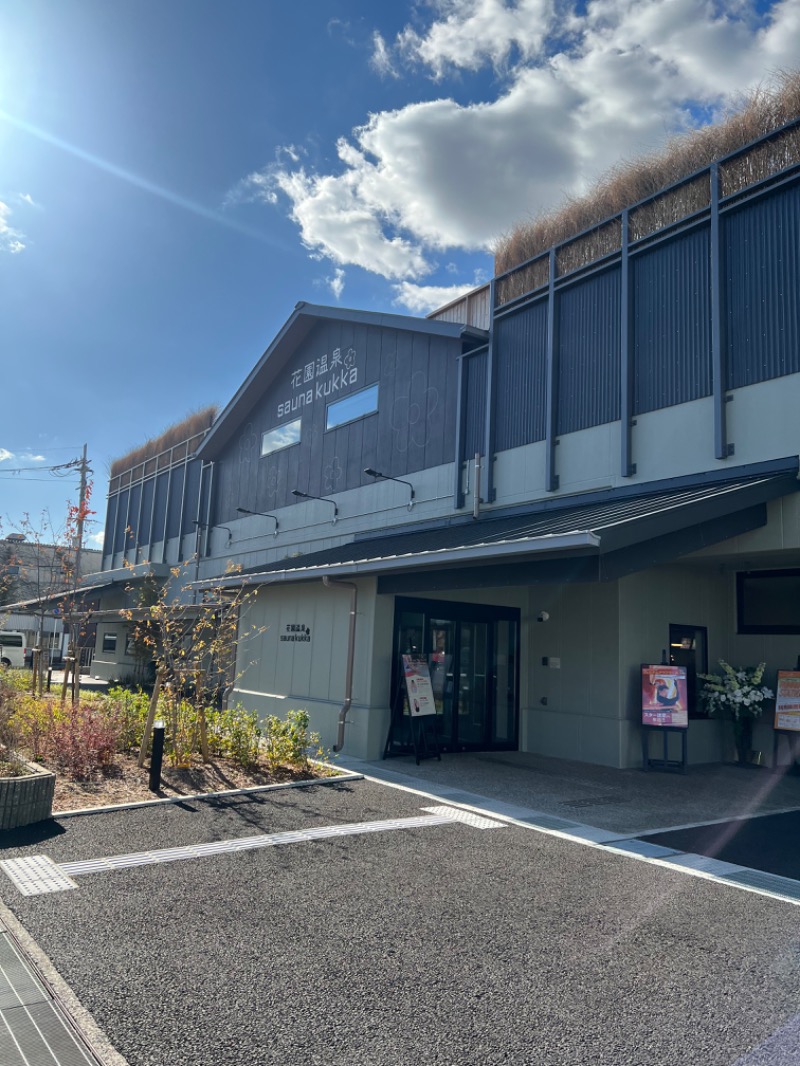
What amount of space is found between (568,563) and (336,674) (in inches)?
187

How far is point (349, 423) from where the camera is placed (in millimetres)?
17844

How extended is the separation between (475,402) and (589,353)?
273 centimetres

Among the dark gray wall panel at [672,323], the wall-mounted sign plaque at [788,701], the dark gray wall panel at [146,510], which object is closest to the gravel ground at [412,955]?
the wall-mounted sign plaque at [788,701]

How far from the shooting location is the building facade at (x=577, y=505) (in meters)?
9.73

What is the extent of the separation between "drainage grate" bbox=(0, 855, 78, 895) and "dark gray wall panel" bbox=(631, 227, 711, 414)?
9.36m

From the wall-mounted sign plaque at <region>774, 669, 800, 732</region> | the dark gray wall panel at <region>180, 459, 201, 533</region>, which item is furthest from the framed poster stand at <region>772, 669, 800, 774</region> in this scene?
the dark gray wall panel at <region>180, 459, 201, 533</region>

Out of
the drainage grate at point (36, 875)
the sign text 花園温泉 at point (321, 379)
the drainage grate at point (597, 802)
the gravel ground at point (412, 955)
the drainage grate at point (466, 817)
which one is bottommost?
the drainage grate at point (36, 875)

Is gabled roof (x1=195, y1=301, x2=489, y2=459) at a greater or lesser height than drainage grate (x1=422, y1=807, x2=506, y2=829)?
greater

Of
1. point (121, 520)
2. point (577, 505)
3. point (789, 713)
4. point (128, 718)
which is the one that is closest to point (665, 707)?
point (789, 713)

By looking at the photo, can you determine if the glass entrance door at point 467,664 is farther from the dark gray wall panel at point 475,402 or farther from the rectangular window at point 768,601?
the rectangular window at point 768,601

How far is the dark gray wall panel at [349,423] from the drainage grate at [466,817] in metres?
8.07

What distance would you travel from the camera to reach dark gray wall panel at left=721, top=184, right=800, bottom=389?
385 inches

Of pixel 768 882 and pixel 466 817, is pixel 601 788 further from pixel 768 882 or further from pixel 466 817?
pixel 768 882

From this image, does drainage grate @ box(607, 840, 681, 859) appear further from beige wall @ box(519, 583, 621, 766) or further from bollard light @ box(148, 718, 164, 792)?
bollard light @ box(148, 718, 164, 792)
